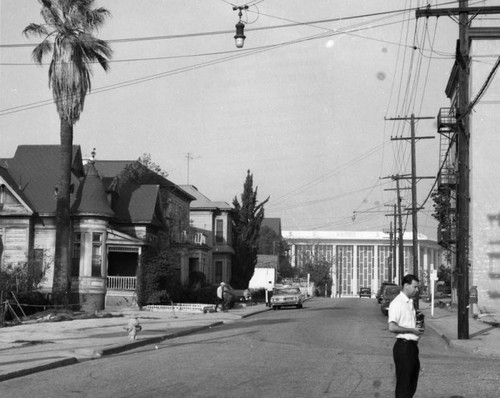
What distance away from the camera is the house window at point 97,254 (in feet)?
129

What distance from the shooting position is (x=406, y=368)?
9219mm

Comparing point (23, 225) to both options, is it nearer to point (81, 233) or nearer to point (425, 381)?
point (81, 233)

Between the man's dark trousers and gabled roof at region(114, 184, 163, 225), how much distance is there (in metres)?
35.7

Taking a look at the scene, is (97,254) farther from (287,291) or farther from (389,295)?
(389,295)

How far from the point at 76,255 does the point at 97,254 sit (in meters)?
1.10

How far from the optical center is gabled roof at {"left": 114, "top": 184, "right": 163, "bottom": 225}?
4434 cm

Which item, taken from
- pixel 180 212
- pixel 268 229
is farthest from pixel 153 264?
pixel 268 229

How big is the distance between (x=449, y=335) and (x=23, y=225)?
2272 cm

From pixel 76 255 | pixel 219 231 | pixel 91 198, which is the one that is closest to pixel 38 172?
pixel 91 198

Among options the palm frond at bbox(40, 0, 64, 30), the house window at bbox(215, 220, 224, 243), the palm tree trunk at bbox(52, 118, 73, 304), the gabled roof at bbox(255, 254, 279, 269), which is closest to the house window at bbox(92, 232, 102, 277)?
the palm tree trunk at bbox(52, 118, 73, 304)

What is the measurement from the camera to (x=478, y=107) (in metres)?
42.2

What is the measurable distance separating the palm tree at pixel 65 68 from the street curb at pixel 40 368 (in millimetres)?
17685

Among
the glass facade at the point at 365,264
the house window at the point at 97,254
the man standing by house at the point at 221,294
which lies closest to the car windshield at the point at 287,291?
the man standing by house at the point at 221,294

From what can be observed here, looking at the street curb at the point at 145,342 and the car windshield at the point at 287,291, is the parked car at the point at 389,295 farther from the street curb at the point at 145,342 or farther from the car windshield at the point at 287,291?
the street curb at the point at 145,342
